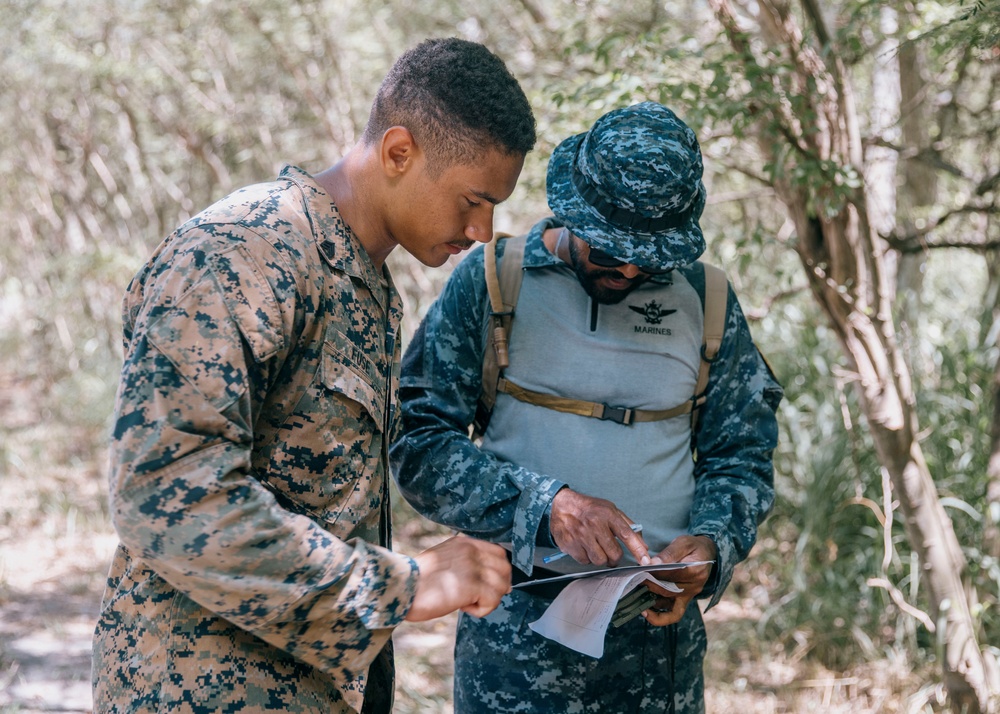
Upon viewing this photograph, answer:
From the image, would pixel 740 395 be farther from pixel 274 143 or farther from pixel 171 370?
pixel 274 143

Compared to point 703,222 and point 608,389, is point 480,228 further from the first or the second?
point 703,222

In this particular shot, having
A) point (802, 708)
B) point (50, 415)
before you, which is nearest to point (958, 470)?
point (802, 708)

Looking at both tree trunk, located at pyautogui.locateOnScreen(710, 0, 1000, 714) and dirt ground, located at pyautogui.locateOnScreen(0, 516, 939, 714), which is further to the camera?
dirt ground, located at pyautogui.locateOnScreen(0, 516, 939, 714)

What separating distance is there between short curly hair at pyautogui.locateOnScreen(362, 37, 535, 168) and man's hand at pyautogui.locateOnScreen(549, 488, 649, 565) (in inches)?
27.2

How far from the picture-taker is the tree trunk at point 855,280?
2.77 metres

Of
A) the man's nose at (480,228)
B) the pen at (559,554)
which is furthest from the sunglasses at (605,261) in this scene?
the pen at (559,554)

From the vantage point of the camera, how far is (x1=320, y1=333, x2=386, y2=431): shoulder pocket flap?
4.71ft

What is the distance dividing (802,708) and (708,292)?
87.5 inches

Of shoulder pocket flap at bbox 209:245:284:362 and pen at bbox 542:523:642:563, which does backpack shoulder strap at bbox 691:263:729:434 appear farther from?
shoulder pocket flap at bbox 209:245:284:362

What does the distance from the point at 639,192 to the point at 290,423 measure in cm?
91

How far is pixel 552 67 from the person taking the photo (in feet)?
18.8

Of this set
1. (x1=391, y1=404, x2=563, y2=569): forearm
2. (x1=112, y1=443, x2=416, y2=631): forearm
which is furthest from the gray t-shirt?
(x1=112, y1=443, x2=416, y2=631): forearm

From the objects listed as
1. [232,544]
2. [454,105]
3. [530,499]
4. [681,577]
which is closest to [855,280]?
[681,577]

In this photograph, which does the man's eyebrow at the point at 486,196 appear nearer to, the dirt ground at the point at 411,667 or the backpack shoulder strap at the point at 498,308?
the backpack shoulder strap at the point at 498,308
